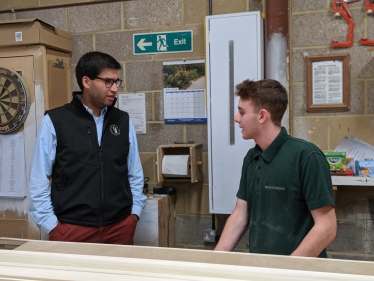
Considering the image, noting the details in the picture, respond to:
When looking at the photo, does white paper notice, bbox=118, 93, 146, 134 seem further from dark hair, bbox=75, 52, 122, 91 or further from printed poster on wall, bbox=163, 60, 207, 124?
dark hair, bbox=75, 52, 122, 91

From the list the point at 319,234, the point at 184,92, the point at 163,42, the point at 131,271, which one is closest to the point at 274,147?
the point at 319,234

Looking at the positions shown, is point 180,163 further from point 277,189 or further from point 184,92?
point 277,189

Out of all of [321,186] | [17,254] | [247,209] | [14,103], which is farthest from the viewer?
[14,103]

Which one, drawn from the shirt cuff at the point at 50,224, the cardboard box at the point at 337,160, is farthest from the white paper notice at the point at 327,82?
the shirt cuff at the point at 50,224

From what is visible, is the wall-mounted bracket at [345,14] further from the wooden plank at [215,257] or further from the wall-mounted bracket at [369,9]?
the wooden plank at [215,257]

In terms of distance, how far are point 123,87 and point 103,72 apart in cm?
76

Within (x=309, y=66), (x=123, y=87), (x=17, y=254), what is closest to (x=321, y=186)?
(x=17, y=254)

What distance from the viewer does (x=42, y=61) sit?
8.20 ft

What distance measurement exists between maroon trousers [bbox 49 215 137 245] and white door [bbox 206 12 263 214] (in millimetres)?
632

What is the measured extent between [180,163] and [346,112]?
1.07m

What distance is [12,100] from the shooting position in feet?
8.39

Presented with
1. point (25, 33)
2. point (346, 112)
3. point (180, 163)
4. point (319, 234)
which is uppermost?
point (25, 33)

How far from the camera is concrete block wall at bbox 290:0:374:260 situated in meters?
2.35

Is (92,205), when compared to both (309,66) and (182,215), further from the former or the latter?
(309,66)
